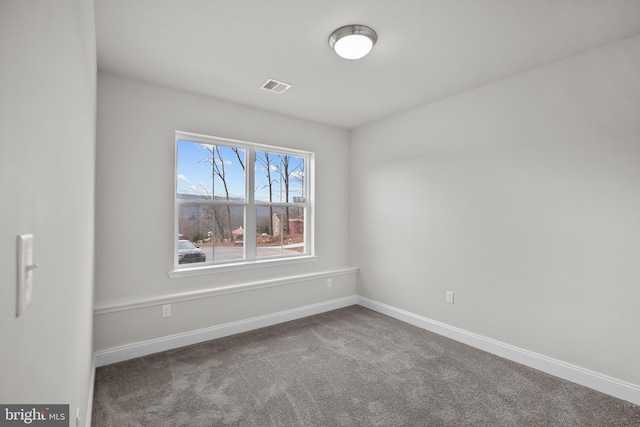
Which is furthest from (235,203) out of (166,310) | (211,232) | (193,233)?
(166,310)

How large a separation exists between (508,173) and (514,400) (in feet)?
6.33

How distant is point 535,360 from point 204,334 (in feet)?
10.4

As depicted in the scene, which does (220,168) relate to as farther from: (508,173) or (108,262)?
(508,173)

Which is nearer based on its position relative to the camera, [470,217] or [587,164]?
[587,164]

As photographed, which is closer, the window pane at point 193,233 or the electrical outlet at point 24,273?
the electrical outlet at point 24,273

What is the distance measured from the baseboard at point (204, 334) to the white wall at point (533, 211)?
1.07 m

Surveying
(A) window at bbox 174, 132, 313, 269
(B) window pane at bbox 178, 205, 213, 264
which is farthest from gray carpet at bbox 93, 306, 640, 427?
(A) window at bbox 174, 132, 313, 269

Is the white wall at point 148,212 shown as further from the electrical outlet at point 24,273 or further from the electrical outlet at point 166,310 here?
Answer: the electrical outlet at point 24,273

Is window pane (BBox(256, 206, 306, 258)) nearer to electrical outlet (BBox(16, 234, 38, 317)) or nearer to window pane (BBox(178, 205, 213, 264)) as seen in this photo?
window pane (BBox(178, 205, 213, 264))

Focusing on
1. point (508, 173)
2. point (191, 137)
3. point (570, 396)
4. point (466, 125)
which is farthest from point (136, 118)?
point (570, 396)

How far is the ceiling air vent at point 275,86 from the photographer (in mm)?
3000

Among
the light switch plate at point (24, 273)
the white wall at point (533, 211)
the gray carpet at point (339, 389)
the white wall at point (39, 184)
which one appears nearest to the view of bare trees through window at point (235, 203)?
the gray carpet at point (339, 389)

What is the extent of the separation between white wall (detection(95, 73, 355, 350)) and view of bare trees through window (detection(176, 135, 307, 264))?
0.65ft

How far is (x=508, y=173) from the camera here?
2.88 metres
